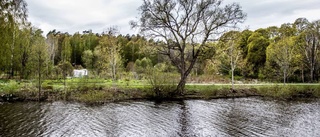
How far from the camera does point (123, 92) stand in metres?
28.7

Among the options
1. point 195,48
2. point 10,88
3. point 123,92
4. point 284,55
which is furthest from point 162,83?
point 284,55

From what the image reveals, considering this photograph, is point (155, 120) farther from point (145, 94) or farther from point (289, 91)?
point (289, 91)

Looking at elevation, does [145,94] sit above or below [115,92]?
below

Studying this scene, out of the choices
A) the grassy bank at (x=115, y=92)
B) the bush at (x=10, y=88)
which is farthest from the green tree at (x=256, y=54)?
the bush at (x=10, y=88)

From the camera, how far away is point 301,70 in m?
42.4

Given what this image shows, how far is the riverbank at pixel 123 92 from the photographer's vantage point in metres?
26.8

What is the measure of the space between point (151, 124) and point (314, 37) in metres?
34.2

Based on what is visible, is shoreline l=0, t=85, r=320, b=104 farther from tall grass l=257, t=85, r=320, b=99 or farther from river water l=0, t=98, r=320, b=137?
river water l=0, t=98, r=320, b=137

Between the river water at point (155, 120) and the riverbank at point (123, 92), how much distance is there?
2.66 m

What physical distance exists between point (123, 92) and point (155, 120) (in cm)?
1156

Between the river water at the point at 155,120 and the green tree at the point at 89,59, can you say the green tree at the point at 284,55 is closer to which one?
the river water at the point at 155,120

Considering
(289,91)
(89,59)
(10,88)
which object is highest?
(89,59)

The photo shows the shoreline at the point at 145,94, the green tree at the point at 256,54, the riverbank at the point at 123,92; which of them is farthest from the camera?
the green tree at the point at 256,54

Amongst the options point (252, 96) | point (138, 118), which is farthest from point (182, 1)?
point (138, 118)
